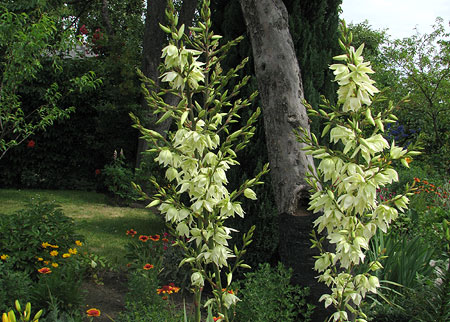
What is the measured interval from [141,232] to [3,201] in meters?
3.21

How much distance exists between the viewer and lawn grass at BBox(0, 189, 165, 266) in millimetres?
6441

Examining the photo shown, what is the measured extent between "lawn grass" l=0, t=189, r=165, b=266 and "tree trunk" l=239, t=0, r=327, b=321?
9.92 feet

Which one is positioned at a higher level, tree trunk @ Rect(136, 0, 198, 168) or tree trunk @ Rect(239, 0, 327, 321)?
tree trunk @ Rect(136, 0, 198, 168)

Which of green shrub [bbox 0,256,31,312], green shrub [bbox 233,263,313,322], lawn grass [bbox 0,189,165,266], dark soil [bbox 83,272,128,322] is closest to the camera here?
green shrub [bbox 233,263,313,322]

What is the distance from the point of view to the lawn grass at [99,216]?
21.1 ft

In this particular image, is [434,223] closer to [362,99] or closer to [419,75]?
[362,99]

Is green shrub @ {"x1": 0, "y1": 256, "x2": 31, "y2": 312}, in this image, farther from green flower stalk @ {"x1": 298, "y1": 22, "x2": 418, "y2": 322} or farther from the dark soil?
green flower stalk @ {"x1": 298, "y1": 22, "x2": 418, "y2": 322}

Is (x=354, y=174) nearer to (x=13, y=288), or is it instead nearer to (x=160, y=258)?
(x=13, y=288)

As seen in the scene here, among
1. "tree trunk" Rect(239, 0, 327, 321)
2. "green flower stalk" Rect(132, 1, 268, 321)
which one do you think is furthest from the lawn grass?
"green flower stalk" Rect(132, 1, 268, 321)

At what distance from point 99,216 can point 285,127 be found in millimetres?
5700

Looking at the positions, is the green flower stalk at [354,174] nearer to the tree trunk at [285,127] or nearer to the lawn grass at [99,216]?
the tree trunk at [285,127]

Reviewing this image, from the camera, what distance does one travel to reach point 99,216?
26.5 feet

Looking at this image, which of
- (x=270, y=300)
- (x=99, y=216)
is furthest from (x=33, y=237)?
(x=99, y=216)

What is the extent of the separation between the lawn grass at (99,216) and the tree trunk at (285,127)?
3.02 meters
